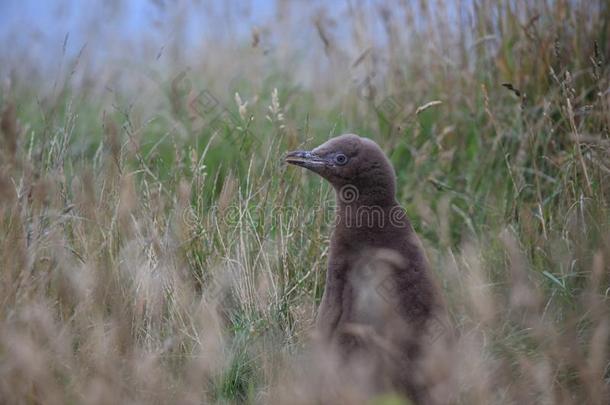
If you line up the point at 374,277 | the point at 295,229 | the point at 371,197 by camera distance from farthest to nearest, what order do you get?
the point at 295,229, the point at 371,197, the point at 374,277

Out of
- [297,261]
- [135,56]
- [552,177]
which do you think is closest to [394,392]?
[297,261]

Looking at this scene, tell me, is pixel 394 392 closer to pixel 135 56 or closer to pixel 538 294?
pixel 538 294

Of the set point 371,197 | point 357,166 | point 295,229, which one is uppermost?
point 357,166

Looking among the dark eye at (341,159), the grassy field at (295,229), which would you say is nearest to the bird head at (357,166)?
the dark eye at (341,159)

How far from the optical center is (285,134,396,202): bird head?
138 inches

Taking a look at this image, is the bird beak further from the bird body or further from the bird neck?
the bird neck

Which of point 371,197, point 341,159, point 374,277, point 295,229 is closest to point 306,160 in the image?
point 341,159

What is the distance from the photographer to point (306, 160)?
3.57 metres

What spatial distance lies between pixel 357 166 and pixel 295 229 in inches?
34.2

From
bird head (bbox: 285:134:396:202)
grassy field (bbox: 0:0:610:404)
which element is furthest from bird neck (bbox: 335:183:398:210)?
grassy field (bbox: 0:0:610:404)

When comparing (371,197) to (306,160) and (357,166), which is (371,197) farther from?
(306,160)

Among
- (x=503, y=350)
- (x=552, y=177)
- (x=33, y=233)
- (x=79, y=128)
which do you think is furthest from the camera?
(x=79, y=128)

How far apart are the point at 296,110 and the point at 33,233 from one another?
299 cm

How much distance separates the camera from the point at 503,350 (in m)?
3.79
